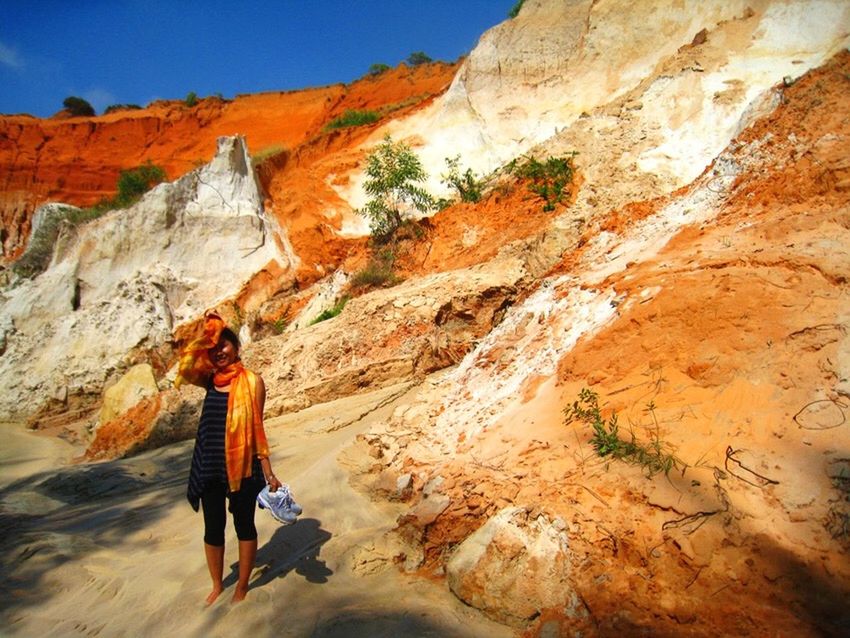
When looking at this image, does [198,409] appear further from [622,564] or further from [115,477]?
[622,564]

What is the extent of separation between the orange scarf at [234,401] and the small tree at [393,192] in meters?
10.4

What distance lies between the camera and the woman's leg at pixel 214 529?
2893 millimetres

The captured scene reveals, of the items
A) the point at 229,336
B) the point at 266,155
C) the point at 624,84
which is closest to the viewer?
the point at 229,336

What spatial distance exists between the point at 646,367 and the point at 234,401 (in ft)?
8.51

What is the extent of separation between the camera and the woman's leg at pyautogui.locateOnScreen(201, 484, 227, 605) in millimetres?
2893

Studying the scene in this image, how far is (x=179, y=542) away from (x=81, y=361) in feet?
37.9

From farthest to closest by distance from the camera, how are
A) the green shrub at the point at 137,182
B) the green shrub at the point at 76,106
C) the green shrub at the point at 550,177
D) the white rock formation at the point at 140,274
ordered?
1. the green shrub at the point at 76,106
2. the green shrub at the point at 137,182
3. the white rock formation at the point at 140,274
4. the green shrub at the point at 550,177

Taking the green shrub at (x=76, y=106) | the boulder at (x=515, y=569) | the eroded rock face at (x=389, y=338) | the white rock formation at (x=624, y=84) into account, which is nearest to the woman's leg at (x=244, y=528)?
the boulder at (x=515, y=569)

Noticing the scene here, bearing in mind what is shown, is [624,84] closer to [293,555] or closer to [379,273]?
[379,273]

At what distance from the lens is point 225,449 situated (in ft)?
9.29

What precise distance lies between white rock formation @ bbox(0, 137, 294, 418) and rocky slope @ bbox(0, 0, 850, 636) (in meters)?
4.24

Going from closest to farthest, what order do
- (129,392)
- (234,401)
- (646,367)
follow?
(234,401) → (646,367) → (129,392)

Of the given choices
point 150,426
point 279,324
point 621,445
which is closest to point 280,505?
point 621,445

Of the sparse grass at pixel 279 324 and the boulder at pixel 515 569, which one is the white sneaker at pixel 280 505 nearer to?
the boulder at pixel 515 569
